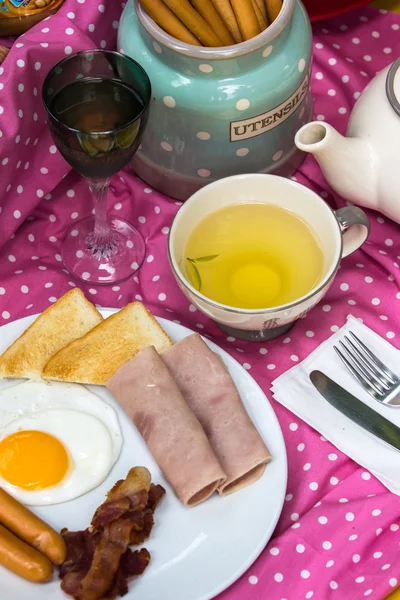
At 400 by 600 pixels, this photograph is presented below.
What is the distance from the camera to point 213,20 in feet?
3.79

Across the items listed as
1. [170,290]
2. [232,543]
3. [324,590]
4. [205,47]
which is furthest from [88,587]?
[205,47]

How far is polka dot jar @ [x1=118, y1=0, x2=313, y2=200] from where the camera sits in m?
1.15

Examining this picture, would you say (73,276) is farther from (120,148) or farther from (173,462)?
(173,462)

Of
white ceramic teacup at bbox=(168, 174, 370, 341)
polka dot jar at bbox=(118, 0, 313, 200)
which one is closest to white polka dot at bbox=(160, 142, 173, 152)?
Answer: polka dot jar at bbox=(118, 0, 313, 200)

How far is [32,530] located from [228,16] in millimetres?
720

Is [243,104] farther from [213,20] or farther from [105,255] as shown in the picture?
[105,255]

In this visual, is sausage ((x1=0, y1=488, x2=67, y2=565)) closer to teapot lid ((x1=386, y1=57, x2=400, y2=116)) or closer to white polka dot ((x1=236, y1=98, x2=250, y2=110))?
white polka dot ((x1=236, y1=98, x2=250, y2=110))

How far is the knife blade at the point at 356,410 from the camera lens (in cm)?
109

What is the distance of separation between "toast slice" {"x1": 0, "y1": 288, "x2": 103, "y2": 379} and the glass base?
107mm

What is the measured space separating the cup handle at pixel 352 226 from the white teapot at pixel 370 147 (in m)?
0.07

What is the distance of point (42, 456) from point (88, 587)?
0.60ft

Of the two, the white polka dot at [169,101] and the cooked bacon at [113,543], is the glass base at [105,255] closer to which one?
the white polka dot at [169,101]

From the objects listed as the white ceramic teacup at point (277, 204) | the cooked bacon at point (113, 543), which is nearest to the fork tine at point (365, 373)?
the white ceramic teacup at point (277, 204)

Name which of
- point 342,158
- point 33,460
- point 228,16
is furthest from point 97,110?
point 33,460
